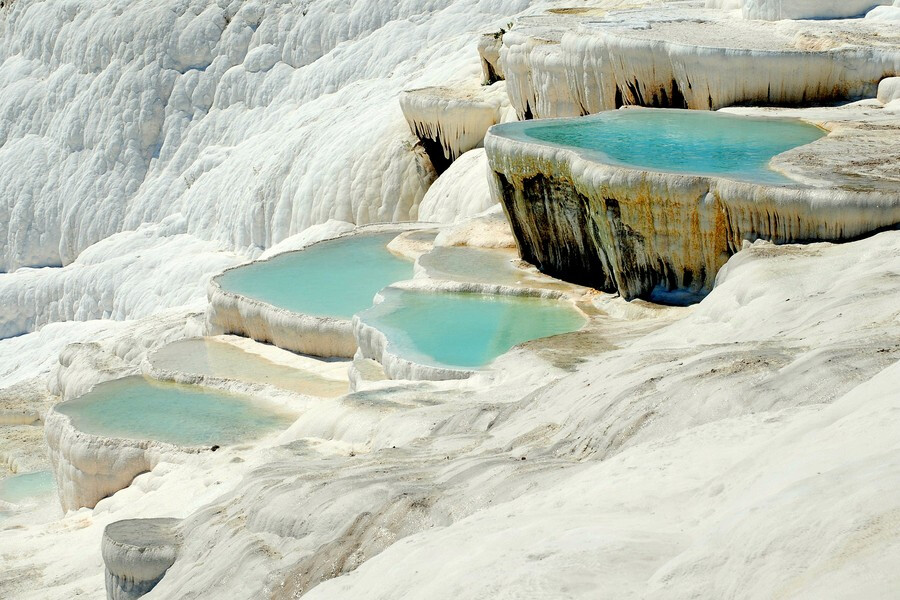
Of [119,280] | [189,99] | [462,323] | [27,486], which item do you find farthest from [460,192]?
[189,99]

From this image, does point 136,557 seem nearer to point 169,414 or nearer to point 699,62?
point 169,414

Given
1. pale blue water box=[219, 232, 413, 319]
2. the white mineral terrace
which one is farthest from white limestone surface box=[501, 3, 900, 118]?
pale blue water box=[219, 232, 413, 319]

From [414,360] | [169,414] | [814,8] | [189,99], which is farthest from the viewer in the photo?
[189,99]

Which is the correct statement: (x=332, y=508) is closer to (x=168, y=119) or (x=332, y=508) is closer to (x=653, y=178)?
(x=653, y=178)

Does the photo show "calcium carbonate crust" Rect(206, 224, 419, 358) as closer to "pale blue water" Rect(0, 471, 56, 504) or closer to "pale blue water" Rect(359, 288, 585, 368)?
"pale blue water" Rect(359, 288, 585, 368)

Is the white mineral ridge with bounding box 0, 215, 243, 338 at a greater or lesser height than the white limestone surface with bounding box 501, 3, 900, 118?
lesser

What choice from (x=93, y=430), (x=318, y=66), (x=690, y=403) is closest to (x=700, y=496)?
(x=690, y=403)
